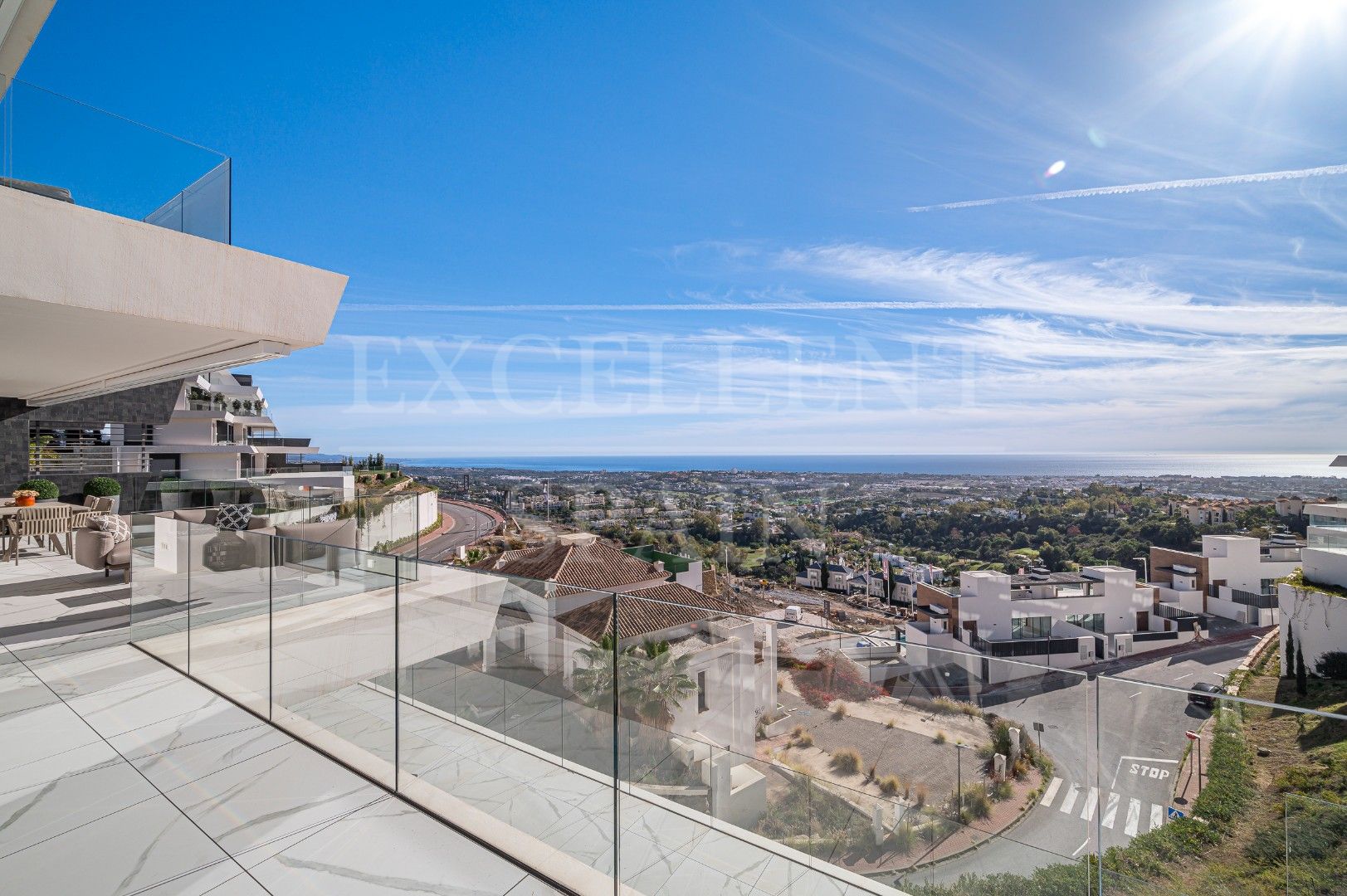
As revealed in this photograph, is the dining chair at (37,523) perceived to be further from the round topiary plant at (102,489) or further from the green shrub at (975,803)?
the green shrub at (975,803)

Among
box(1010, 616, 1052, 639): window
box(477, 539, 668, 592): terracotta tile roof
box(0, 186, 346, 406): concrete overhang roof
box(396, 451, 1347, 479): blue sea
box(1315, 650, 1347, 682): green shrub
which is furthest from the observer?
box(396, 451, 1347, 479): blue sea

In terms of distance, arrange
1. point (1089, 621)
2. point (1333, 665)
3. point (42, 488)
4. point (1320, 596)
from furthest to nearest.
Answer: point (1089, 621), point (1320, 596), point (1333, 665), point (42, 488)

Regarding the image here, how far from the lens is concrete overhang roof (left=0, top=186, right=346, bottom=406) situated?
390cm

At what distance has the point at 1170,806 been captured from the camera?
4.99ft

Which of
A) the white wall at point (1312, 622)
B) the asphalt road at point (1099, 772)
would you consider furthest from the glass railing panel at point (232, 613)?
the white wall at point (1312, 622)

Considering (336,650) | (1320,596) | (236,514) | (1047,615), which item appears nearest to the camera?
(336,650)

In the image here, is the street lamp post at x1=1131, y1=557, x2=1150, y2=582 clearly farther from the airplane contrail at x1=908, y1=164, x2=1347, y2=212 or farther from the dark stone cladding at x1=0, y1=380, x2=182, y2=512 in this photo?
the dark stone cladding at x1=0, y1=380, x2=182, y2=512

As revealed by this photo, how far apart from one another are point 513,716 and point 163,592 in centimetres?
337

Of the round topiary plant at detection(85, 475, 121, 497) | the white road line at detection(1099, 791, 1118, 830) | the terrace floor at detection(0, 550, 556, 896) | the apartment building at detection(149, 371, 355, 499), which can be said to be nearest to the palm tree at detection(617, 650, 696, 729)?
the terrace floor at detection(0, 550, 556, 896)

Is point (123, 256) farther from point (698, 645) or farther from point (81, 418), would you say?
point (81, 418)

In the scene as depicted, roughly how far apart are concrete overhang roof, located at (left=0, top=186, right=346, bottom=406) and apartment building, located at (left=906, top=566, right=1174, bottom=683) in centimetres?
1984

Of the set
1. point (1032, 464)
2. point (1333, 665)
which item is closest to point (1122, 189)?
point (1032, 464)

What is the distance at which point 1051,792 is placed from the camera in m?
1.69

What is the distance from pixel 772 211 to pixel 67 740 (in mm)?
45610
